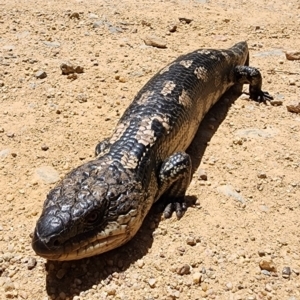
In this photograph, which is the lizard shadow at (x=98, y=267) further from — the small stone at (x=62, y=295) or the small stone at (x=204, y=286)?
the small stone at (x=204, y=286)

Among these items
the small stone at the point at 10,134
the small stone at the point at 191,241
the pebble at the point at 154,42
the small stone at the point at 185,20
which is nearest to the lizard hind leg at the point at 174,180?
the small stone at the point at 191,241

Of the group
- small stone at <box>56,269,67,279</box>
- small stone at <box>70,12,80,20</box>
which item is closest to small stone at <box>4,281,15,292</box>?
small stone at <box>56,269,67,279</box>

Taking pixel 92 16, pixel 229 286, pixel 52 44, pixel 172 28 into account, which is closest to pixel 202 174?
pixel 229 286

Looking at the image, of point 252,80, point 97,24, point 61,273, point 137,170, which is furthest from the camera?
point 97,24

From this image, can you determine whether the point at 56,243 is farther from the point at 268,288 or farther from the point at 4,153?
the point at 4,153

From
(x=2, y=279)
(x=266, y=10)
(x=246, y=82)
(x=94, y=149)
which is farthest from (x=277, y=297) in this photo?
(x=266, y=10)

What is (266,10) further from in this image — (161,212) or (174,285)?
(174,285)
